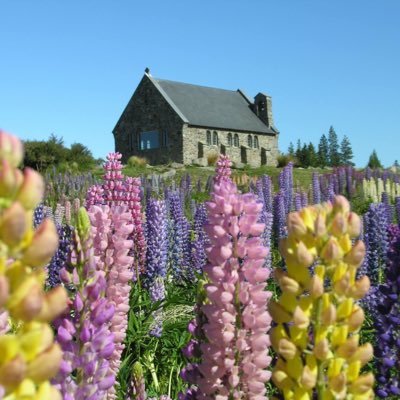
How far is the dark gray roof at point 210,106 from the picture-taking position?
56000 mm

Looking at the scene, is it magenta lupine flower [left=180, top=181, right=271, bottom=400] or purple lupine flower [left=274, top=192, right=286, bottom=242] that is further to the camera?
purple lupine flower [left=274, top=192, right=286, bottom=242]

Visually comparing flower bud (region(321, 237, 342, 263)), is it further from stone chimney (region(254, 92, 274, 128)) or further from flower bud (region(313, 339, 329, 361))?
stone chimney (region(254, 92, 274, 128))

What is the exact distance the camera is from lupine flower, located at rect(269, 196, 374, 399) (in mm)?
1334

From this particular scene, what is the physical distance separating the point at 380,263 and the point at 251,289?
5846 mm

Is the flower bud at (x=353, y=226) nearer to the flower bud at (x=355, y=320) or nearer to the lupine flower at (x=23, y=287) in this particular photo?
the flower bud at (x=355, y=320)

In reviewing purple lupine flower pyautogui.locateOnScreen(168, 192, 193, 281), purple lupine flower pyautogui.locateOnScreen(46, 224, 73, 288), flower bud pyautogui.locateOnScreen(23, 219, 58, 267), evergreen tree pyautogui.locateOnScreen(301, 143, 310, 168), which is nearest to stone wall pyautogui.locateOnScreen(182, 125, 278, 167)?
evergreen tree pyautogui.locateOnScreen(301, 143, 310, 168)

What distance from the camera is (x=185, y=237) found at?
8047mm

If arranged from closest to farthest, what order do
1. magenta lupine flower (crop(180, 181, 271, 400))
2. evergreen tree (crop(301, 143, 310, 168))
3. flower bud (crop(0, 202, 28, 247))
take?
flower bud (crop(0, 202, 28, 247)) < magenta lupine flower (crop(180, 181, 271, 400)) < evergreen tree (crop(301, 143, 310, 168))

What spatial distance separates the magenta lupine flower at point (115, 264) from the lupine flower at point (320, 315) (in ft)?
3.97

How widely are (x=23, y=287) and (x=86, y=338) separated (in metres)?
1.04

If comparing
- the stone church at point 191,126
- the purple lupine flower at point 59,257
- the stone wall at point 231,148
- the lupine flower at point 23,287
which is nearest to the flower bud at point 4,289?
the lupine flower at point 23,287

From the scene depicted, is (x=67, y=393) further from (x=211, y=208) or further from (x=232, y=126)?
(x=232, y=126)

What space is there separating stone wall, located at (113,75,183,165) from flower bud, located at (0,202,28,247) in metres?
51.9

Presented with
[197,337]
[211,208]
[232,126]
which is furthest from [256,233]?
[232,126]
